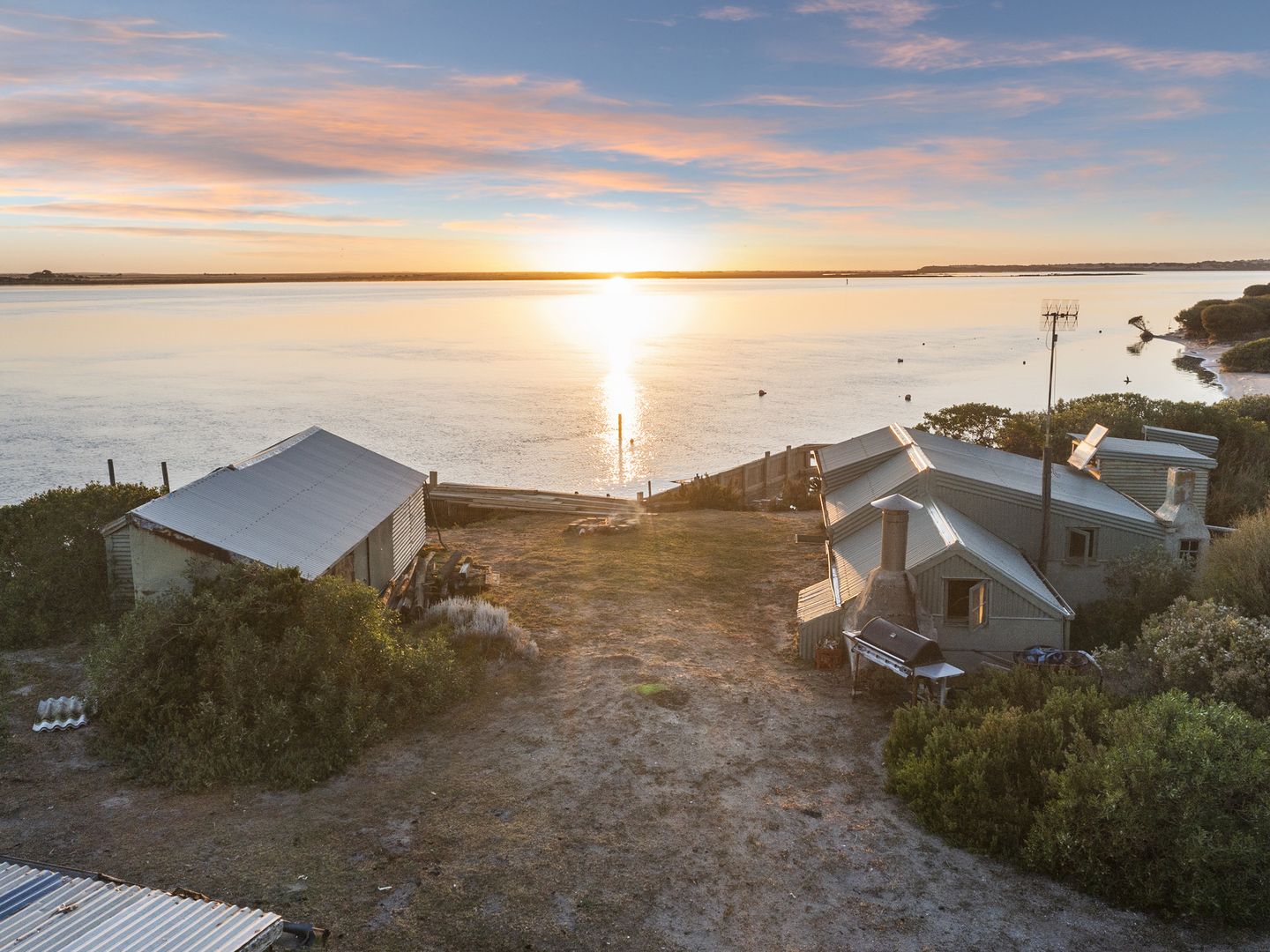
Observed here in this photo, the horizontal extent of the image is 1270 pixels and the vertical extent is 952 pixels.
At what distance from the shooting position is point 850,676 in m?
19.1

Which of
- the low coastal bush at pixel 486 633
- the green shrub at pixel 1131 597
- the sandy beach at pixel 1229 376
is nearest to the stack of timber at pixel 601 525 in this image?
the low coastal bush at pixel 486 633

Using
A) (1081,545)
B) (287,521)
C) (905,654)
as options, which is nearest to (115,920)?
(287,521)

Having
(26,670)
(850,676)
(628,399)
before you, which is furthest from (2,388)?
(850,676)

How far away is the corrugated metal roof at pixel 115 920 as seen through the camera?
840 cm

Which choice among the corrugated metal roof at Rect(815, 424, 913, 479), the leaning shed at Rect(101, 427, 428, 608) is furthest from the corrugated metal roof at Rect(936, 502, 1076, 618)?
the leaning shed at Rect(101, 427, 428, 608)

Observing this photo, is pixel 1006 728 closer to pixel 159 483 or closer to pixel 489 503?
pixel 489 503

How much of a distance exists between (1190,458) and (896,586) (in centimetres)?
1233

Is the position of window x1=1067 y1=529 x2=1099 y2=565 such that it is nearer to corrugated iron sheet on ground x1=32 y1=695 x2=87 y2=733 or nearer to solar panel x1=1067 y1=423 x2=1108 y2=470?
solar panel x1=1067 y1=423 x2=1108 y2=470

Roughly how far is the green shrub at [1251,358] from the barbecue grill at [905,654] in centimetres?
8484

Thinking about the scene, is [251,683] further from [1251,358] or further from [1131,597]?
[1251,358]

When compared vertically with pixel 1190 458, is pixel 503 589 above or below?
below

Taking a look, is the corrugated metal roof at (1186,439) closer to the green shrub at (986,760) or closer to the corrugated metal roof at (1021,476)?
the corrugated metal roof at (1021,476)

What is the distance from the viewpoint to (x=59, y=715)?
53.2 ft

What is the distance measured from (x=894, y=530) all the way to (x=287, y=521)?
Answer: 13330mm
